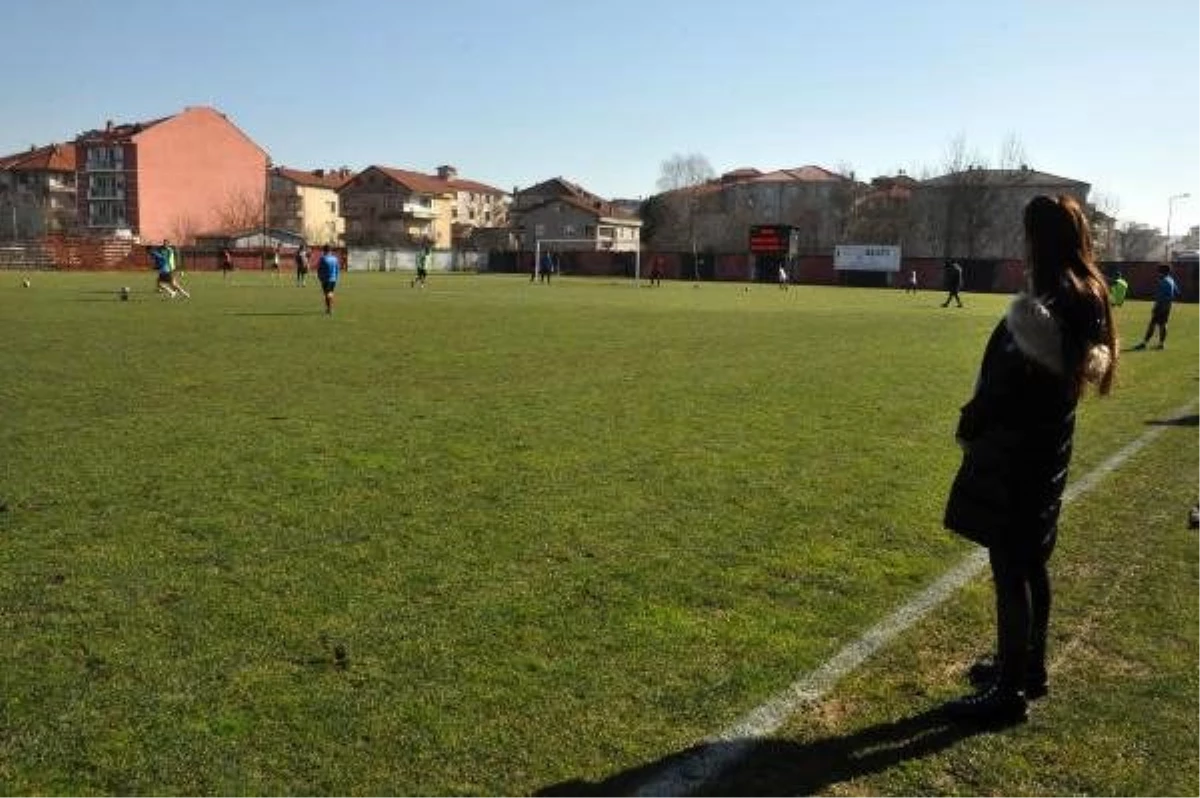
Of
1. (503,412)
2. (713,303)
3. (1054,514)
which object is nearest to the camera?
(1054,514)

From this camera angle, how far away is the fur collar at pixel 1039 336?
3668 millimetres

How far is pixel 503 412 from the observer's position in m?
10.9

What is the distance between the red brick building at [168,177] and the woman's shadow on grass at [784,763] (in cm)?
10729

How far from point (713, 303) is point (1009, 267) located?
37662mm

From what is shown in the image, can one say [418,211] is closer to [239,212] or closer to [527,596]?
[239,212]

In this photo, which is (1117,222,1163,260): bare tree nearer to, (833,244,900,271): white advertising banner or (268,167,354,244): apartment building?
(833,244,900,271): white advertising banner

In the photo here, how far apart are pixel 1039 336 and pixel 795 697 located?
1.67 meters

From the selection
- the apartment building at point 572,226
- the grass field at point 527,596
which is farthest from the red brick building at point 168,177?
the grass field at point 527,596

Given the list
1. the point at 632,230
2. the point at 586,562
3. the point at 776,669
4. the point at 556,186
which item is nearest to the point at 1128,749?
the point at 776,669

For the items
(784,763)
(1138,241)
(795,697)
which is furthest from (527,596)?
(1138,241)

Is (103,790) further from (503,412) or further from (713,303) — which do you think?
(713,303)

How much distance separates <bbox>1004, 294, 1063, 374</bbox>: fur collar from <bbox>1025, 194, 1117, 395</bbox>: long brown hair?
6 centimetres

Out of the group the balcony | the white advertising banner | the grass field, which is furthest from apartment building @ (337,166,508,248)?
the grass field

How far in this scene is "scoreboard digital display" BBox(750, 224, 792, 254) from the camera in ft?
221
